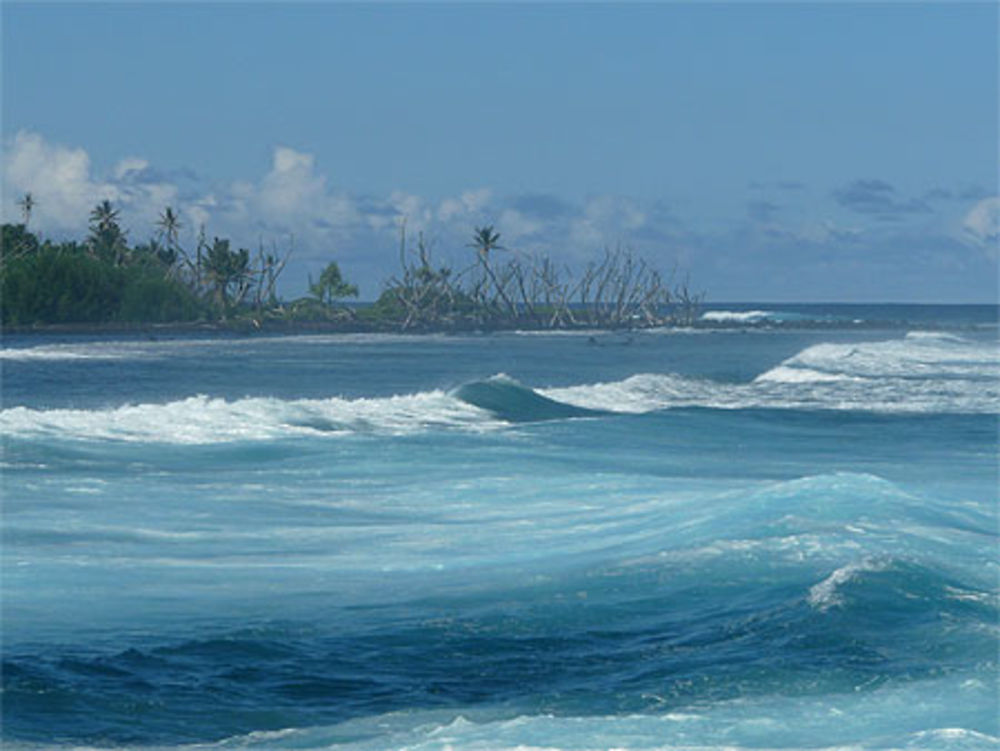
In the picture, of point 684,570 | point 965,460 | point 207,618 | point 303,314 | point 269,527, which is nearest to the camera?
point 207,618

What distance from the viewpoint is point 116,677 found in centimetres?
977

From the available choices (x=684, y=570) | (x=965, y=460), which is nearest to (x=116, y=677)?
(x=684, y=570)

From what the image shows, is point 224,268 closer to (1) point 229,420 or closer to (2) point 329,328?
(2) point 329,328

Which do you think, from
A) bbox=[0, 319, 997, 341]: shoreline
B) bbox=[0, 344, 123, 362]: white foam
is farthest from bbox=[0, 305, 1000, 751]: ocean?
bbox=[0, 319, 997, 341]: shoreline

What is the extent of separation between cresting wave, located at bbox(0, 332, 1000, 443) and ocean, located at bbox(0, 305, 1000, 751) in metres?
0.23

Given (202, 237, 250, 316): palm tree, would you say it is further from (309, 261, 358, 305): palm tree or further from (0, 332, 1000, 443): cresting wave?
(0, 332, 1000, 443): cresting wave

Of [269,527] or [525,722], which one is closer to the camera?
[525,722]

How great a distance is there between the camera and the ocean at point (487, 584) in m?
9.04

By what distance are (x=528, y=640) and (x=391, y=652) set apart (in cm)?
97

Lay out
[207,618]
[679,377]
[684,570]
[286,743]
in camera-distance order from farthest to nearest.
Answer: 1. [679,377]
2. [684,570]
3. [207,618]
4. [286,743]

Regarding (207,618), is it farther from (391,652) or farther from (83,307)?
(83,307)

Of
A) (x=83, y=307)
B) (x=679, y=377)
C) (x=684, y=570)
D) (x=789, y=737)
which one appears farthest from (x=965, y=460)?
(x=83, y=307)

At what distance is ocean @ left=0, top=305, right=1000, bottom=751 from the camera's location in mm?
9039

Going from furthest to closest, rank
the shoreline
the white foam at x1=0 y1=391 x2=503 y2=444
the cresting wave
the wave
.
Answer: the shoreline → the wave → the cresting wave → the white foam at x1=0 y1=391 x2=503 y2=444
